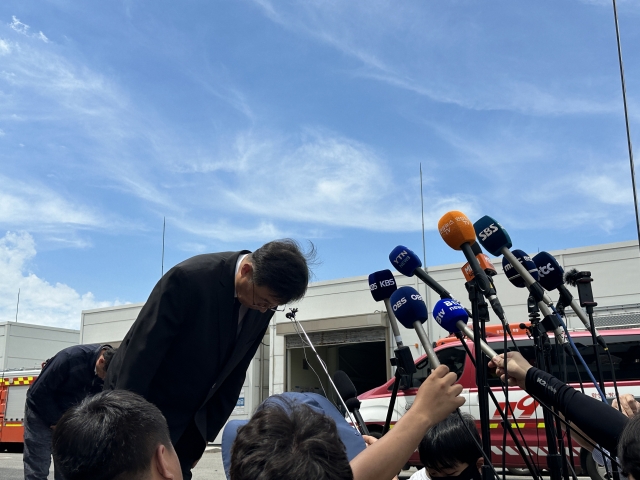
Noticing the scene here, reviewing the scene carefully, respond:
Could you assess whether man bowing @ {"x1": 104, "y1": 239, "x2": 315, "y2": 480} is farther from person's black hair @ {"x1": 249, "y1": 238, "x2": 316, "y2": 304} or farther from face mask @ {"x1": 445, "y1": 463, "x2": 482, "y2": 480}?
face mask @ {"x1": 445, "y1": 463, "x2": 482, "y2": 480}

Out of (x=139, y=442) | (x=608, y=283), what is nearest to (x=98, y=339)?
(x=608, y=283)

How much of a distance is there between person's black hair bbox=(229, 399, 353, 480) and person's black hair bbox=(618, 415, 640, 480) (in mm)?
605

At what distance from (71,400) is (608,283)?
35.0 ft

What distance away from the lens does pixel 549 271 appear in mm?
3342

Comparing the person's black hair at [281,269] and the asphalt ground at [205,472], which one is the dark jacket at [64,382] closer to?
→ the person's black hair at [281,269]

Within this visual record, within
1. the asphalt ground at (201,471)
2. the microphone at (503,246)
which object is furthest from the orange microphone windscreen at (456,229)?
the asphalt ground at (201,471)

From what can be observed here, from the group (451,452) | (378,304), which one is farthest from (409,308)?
(378,304)

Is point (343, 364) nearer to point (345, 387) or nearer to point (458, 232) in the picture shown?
point (345, 387)

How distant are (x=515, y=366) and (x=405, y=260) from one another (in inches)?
36.8

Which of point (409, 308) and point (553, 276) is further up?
point (553, 276)

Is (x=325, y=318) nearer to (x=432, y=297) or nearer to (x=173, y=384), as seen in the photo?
(x=432, y=297)

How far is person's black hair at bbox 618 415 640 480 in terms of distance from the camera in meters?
1.31

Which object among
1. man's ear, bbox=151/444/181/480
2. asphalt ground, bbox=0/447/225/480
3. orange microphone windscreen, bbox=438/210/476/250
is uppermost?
orange microphone windscreen, bbox=438/210/476/250

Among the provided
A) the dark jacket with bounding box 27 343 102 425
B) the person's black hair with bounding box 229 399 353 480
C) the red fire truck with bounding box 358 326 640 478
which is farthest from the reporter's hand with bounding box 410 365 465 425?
the red fire truck with bounding box 358 326 640 478
